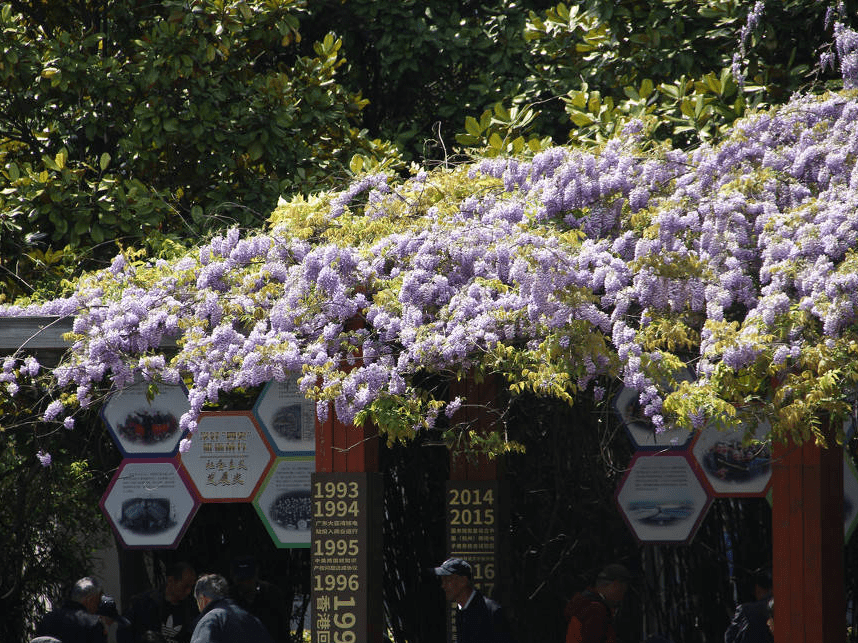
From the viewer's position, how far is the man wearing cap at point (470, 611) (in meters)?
6.81

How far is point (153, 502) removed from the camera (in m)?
8.47

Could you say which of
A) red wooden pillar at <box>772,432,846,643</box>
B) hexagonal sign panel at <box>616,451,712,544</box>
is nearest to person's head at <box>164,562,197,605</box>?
hexagonal sign panel at <box>616,451,712,544</box>

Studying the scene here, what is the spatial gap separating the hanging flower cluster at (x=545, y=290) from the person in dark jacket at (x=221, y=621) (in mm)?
1068

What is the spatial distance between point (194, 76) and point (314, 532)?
4764 millimetres

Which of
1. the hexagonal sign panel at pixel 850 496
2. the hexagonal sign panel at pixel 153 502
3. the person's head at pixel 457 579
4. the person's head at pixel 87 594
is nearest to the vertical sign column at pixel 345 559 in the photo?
the person's head at pixel 457 579

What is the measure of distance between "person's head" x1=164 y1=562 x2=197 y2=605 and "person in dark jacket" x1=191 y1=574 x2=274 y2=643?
1703mm

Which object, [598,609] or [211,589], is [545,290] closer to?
[598,609]

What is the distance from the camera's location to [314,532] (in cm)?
714

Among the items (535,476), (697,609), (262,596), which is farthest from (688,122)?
(262,596)

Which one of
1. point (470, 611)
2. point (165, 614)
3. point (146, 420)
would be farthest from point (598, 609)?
point (146, 420)

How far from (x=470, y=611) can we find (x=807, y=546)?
1.82 m

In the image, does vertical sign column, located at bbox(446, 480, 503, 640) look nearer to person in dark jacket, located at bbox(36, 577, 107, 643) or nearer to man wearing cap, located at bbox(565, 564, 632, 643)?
man wearing cap, located at bbox(565, 564, 632, 643)

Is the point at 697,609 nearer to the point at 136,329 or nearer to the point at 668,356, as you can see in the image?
the point at 668,356

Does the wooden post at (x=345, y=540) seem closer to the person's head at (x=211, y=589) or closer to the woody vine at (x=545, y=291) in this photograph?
the woody vine at (x=545, y=291)
